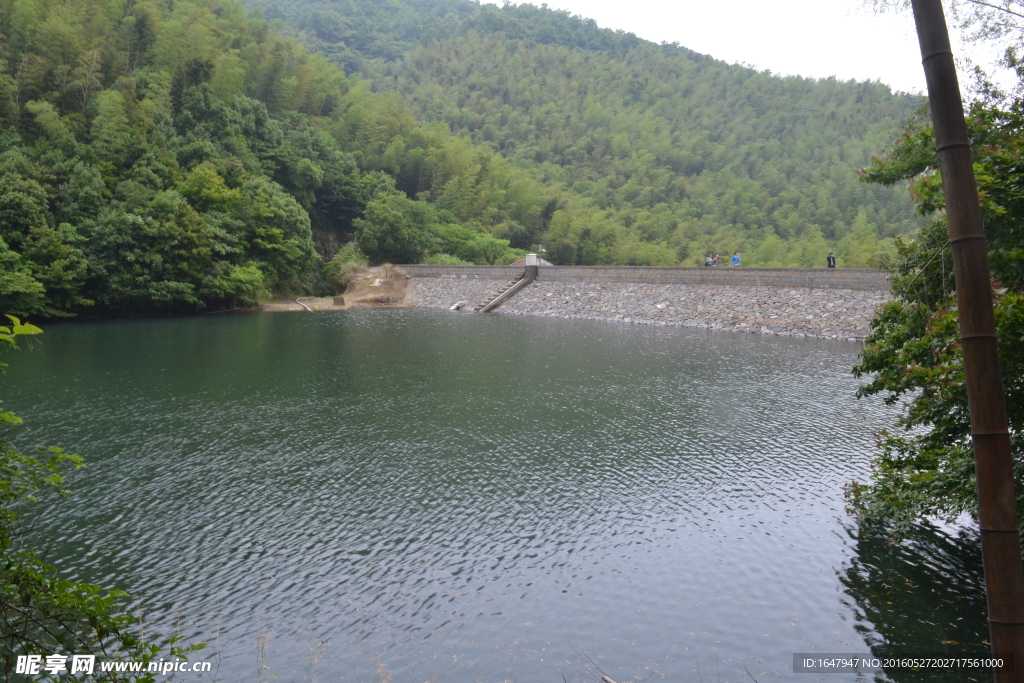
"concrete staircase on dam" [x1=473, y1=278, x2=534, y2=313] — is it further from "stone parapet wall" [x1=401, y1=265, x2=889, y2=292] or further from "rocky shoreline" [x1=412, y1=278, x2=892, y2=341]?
"stone parapet wall" [x1=401, y1=265, x2=889, y2=292]

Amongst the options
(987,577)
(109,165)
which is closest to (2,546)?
(987,577)

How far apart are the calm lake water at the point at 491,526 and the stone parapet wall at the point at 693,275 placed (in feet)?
42.1

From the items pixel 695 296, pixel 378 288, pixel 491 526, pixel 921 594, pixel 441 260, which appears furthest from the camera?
pixel 441 260

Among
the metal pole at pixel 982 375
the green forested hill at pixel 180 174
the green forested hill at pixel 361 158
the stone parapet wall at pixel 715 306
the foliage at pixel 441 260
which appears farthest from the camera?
the foliage at pixel 441 260

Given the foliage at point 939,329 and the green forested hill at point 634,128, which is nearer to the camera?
the foliage at point 939,329

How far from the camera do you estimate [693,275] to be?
36969 mm

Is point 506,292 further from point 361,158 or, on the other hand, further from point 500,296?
point 361,158

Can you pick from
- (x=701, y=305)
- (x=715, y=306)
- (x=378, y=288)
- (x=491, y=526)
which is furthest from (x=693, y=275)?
(x=491, y=526)

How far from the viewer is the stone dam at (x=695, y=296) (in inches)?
1197

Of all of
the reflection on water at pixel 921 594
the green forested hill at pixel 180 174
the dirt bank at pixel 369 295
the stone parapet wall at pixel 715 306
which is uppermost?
the green forested hill at pixel 180 174

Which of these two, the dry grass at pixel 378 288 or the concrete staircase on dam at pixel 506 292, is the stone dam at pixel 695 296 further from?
the dry grass at pixel 378 288

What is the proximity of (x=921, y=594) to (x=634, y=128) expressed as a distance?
312ft

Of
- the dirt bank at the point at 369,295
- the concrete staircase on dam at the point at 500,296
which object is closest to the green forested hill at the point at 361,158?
the dirt bank at the point at 369,295

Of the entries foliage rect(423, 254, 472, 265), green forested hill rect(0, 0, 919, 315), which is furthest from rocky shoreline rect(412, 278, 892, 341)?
green forested hill rect(0, 0, 919, 315)
